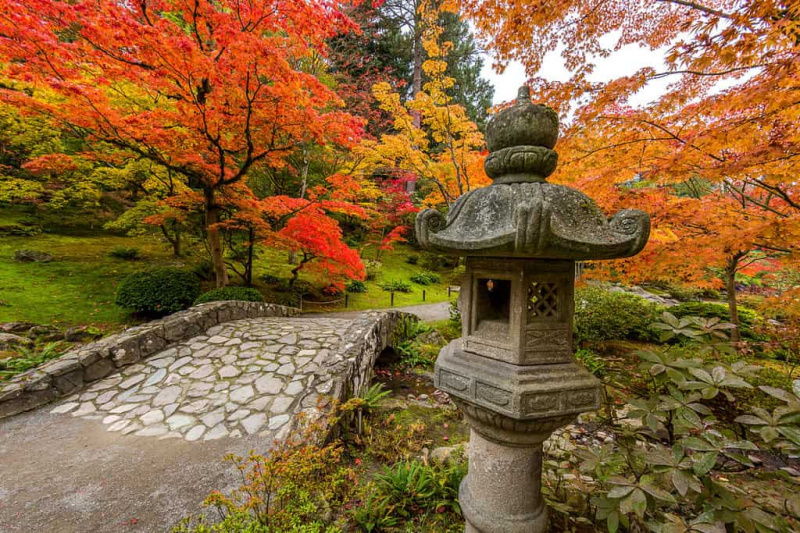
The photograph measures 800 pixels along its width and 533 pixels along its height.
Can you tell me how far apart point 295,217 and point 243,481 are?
6.97m

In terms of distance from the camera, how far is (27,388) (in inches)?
163

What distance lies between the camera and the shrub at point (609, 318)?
307 inches

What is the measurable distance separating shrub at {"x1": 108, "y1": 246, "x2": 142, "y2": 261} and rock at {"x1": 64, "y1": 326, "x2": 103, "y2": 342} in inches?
274

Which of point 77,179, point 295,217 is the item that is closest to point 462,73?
point 295,217

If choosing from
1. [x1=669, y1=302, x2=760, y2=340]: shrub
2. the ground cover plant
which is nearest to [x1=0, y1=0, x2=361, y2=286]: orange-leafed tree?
the ground cover plant

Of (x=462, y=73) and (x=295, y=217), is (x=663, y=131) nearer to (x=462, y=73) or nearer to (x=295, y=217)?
(x=295, y=217)

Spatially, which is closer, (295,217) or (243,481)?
(243,481)

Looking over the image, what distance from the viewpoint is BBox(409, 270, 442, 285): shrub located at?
1834cm

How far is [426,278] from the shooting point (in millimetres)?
18453

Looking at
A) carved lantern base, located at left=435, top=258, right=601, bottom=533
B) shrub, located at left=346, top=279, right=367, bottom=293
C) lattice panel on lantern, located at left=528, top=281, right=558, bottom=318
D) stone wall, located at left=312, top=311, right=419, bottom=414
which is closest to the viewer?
carved lantern base, located at left=435, top=258, right=601, bottom=533

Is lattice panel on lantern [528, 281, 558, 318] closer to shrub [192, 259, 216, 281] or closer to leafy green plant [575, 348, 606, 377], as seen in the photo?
leafy green plant [575, 348, 606, 377]

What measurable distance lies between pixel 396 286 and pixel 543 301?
14.2m

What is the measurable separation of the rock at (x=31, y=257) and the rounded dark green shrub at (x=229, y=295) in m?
7.78

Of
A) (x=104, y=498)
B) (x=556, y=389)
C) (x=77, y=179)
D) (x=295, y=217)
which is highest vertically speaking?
(x=77, y=179)
